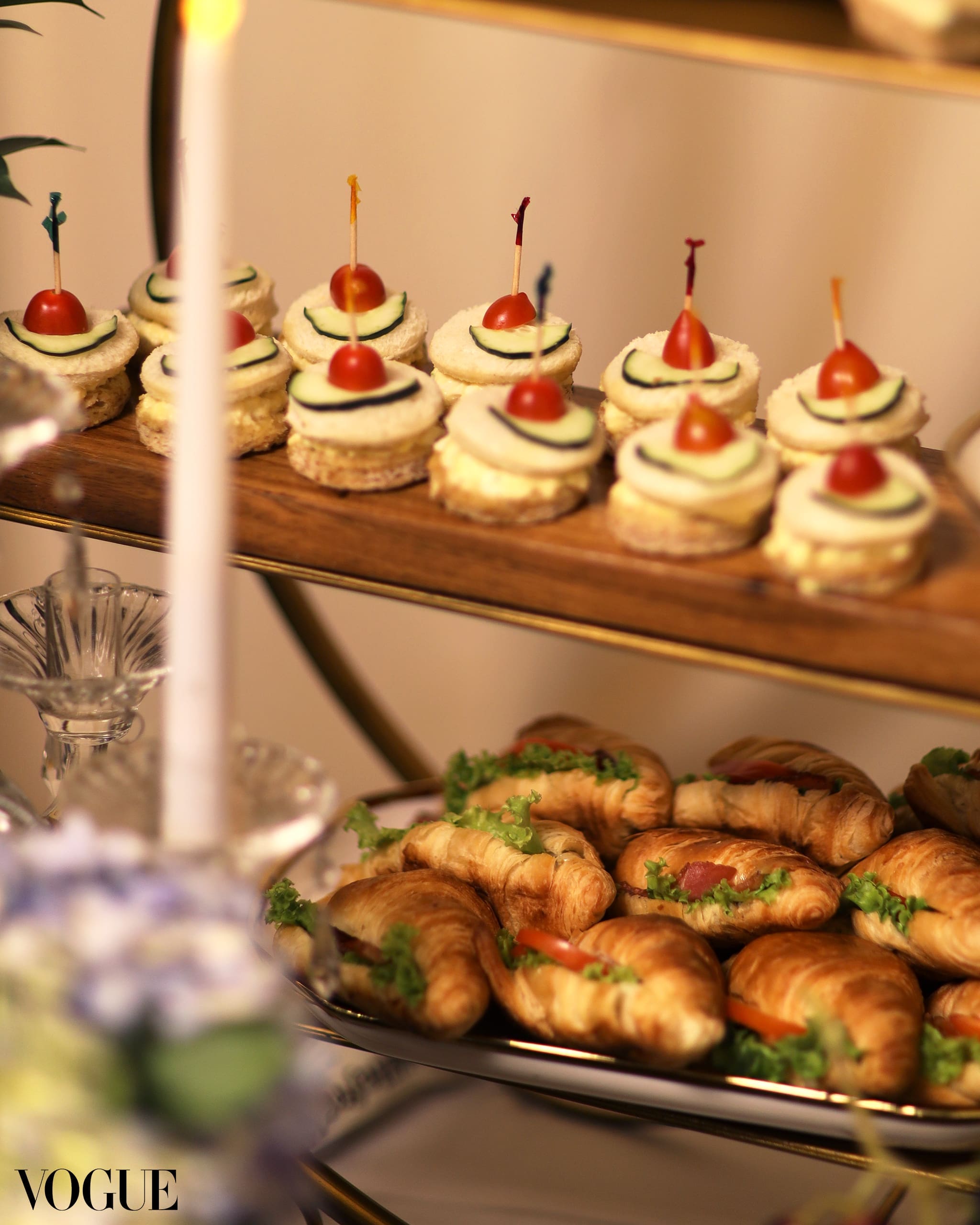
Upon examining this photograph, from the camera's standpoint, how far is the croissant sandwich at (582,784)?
1289mm

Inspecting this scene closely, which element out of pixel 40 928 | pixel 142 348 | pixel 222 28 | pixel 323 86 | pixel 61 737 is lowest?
pixel 61 737

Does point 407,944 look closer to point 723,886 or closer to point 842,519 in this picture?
point 723,886

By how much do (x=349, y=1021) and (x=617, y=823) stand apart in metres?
0.33

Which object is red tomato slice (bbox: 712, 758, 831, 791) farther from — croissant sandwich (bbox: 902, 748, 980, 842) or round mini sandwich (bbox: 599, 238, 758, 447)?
round mini sandwich (bbox: 599, 238, 758, 447)

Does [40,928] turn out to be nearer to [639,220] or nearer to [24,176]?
[639,220]

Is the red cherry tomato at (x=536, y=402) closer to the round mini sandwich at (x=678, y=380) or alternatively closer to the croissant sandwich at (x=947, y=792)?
the round mini sandwich at (x=678, y=380)

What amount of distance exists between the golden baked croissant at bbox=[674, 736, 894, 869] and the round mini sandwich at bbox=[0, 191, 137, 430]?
2.10ft

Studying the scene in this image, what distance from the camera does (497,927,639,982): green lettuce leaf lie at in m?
1.05

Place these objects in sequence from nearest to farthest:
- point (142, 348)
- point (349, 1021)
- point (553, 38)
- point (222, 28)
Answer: point (222, 28), point (349, 1021), point (142, 348), point (553, 38)

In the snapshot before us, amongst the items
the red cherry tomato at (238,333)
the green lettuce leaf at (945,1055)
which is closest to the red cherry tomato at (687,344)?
the red cherry tomato at (238,333)

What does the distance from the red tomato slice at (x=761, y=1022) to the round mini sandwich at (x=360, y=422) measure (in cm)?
48

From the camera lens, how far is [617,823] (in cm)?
129

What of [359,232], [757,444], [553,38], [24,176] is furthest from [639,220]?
[757,444]

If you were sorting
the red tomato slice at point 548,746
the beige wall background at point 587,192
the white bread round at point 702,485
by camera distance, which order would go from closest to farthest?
the white bread round at point 702,485 < the red tomato slice at point 548,746 < the beige wall background at point 587,192
